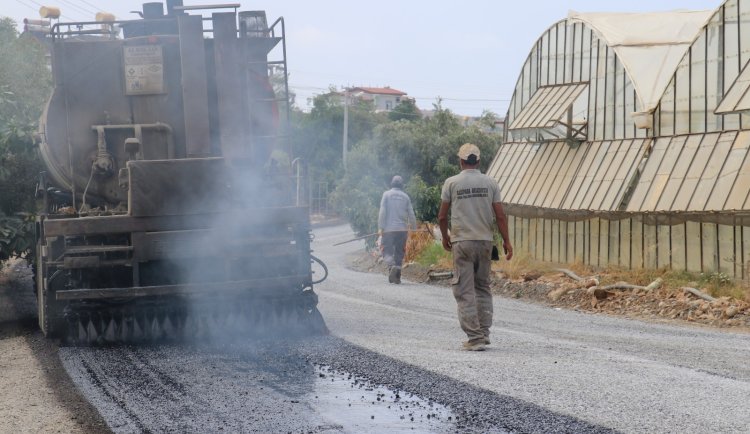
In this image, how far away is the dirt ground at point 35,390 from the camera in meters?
7.02

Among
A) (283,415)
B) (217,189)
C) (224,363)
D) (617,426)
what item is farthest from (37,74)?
(617,426)

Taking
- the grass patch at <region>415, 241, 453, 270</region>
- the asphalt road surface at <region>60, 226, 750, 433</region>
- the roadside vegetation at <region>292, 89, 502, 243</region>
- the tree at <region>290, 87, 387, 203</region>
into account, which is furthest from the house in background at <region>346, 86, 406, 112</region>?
the asphalt road surface at <region>60, 226, 750, 433</region>

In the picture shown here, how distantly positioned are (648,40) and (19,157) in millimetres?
12516

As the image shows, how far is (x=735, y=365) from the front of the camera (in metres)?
8.98

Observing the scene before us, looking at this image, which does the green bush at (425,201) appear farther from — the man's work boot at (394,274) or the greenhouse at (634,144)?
the man's work boot at (394,274)

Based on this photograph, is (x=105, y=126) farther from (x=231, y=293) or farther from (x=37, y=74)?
(x=37, y=74)

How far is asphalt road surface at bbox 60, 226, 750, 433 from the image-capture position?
6.69 meters

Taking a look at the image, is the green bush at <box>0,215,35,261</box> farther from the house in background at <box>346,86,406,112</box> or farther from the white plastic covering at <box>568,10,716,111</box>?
the house in background at <box>346,86,406,112</box>

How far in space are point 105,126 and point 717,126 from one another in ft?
32.2

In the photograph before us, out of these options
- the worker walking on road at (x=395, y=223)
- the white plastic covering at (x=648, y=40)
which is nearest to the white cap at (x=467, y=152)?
the white plastic covering at (x=648, y=40)

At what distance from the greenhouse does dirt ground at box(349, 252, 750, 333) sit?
3.64ft

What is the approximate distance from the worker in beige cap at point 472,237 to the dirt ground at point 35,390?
375 centimetres

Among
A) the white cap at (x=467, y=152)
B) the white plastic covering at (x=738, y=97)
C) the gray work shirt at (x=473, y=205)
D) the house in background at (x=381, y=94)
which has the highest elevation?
the house in background at (x=381, y=94)

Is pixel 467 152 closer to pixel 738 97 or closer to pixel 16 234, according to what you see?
pixel 738 97
